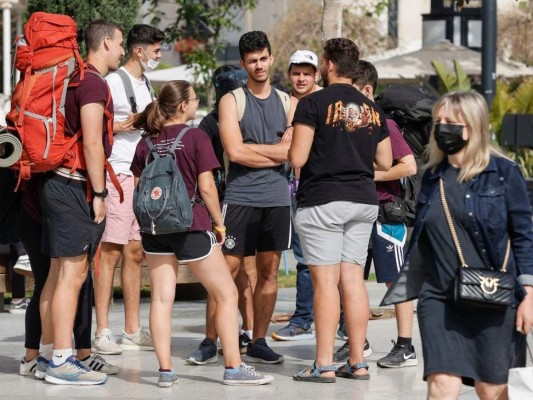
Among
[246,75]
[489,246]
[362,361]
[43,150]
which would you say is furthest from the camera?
[246,75]

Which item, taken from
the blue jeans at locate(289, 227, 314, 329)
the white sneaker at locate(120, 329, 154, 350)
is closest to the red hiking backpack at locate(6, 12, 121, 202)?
the white sneaker at locate(120, 329, 154, 350)

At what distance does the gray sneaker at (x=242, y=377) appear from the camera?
7.31 metres

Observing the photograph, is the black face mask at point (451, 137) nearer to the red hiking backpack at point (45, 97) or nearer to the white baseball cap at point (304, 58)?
the red hiking backpack at point (45, 97)

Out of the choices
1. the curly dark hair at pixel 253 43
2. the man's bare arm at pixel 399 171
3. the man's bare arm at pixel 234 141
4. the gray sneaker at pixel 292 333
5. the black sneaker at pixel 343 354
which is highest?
the curly dark hair at pixel 253 43

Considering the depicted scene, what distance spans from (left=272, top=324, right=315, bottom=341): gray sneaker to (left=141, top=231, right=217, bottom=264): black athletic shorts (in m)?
2.09

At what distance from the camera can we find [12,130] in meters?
7.18

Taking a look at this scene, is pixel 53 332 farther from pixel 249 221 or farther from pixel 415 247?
pixel 415 247

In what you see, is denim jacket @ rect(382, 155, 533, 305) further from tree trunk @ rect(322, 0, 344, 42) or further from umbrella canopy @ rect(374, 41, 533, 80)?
umbrella canopy @ rect(374, 41, 533, 80)

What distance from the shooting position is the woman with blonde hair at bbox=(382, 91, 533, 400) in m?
5.22

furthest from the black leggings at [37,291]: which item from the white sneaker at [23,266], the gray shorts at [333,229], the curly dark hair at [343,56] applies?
the white sneaker at [23,266]

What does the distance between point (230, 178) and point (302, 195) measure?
839 millimetres

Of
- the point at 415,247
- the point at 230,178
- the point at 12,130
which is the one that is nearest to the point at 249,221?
the point at 230,178

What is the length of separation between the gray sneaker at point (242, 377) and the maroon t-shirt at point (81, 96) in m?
1.60

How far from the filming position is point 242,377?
7.32 meters
